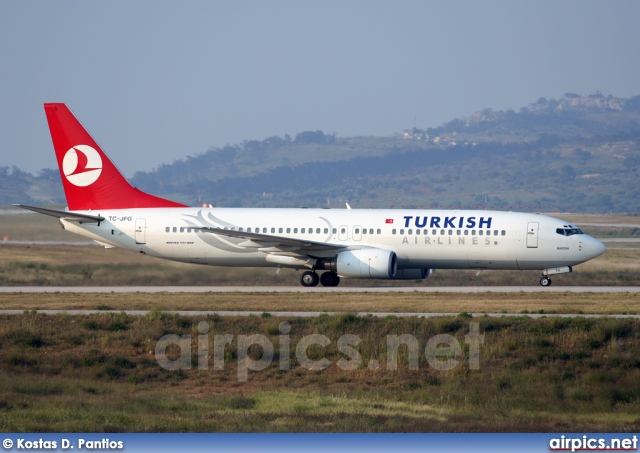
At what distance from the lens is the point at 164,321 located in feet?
92.3

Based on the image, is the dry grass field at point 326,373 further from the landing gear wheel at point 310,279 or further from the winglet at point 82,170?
the winglet at point 82,170

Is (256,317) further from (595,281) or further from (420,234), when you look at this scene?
(595,281)

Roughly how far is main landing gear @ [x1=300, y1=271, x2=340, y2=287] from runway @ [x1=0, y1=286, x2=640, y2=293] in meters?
0.30

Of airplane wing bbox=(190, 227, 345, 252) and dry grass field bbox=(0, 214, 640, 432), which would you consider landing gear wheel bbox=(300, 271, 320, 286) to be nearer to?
airplane wing bbox=(190, 227, 345, 252)

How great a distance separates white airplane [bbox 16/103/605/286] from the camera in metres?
40.8

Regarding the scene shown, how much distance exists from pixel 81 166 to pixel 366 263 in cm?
1330

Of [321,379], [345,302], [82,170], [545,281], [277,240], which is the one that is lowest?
[321,379]

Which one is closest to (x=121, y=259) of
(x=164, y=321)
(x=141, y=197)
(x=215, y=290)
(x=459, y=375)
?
(x=141, y=197)

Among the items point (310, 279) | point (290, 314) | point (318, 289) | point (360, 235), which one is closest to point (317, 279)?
point (310, 279)

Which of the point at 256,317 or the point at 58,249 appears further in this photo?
the point at 58,249

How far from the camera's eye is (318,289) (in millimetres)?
40469

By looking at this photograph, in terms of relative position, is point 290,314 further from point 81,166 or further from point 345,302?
point 81,166

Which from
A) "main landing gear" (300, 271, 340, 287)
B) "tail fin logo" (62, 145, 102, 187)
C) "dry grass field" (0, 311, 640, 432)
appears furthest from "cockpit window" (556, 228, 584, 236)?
"tail fin logo" (62, 145, 102, 187)

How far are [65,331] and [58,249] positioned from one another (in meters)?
26.6
